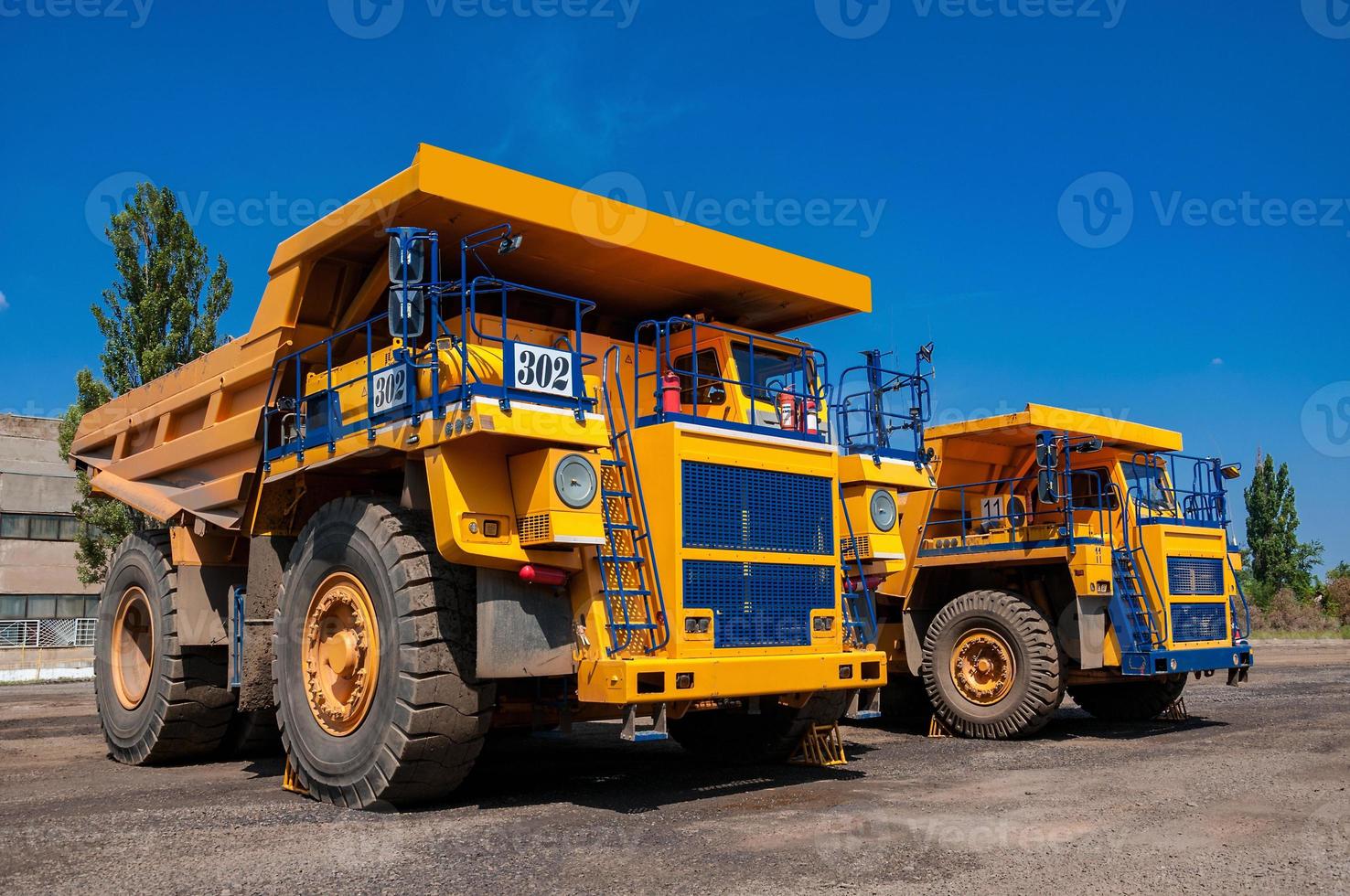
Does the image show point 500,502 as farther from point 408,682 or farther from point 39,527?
point 39,527

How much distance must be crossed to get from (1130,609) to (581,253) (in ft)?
24.6

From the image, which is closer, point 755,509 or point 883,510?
point 755,509

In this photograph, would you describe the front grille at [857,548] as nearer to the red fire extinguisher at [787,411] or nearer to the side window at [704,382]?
the red fire extinguisher at [787,411]

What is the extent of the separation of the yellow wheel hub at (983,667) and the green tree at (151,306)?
68.9 feet

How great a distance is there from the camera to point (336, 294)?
367 inches

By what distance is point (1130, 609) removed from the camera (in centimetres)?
1222

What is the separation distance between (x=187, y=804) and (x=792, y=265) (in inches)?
247

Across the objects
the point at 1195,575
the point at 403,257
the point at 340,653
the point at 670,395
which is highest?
the point at 403,257

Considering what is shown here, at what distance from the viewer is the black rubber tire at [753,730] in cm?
928

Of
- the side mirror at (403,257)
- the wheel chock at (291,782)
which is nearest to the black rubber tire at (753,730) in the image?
the wheel chock at (291,782)

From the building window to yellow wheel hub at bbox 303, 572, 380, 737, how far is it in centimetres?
3365

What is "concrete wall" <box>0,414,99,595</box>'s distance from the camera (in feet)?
123

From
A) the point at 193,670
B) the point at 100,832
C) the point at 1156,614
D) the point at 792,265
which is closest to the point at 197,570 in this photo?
the point at 193,670

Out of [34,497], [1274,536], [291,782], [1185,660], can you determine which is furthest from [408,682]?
[1274,536]
